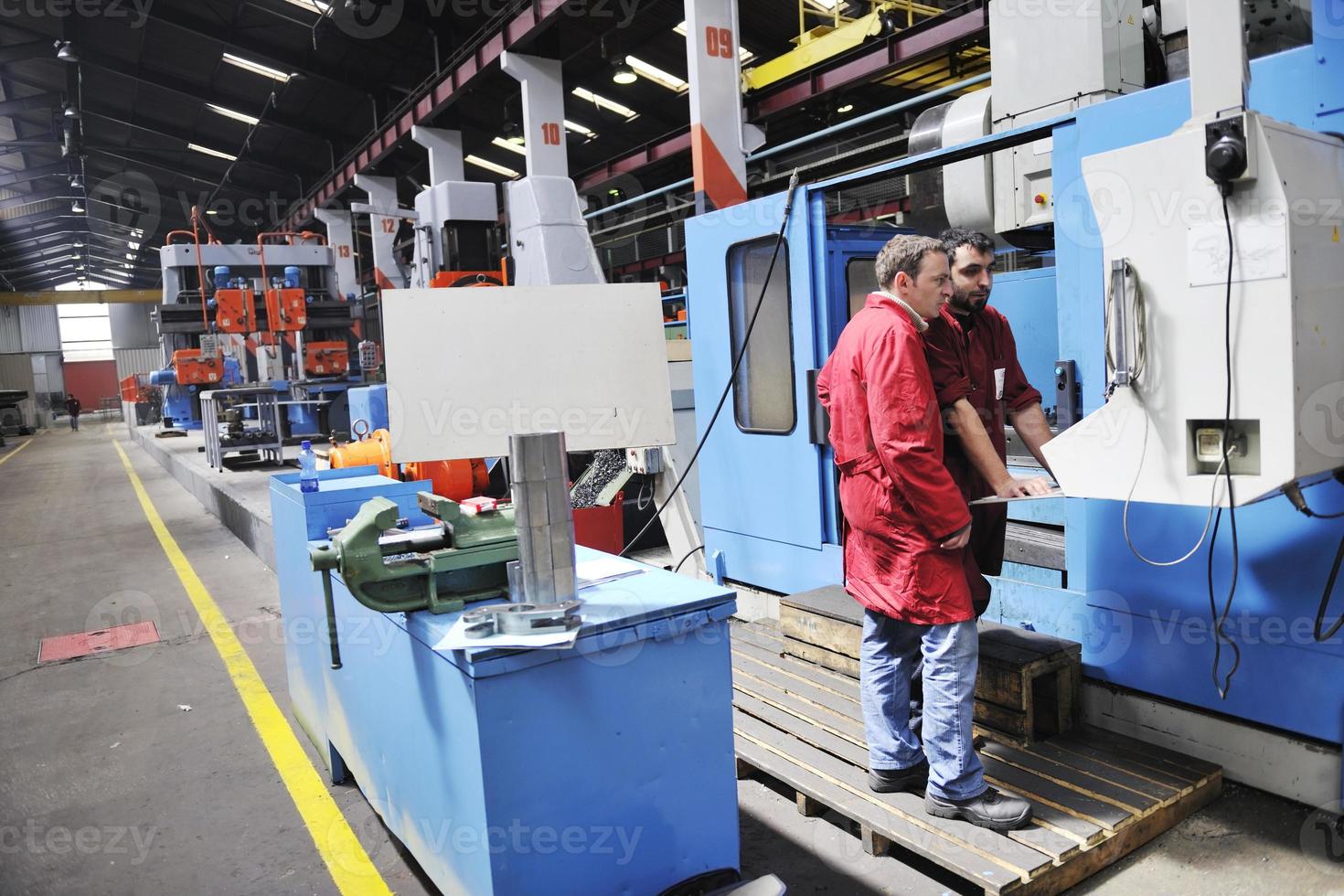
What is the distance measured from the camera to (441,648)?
170 centimetres

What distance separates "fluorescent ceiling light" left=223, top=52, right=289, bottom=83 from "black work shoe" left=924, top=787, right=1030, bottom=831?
14.2 m

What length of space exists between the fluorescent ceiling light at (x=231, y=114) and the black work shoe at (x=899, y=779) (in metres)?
17.2

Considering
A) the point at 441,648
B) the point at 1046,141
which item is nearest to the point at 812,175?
the point at 1046,141

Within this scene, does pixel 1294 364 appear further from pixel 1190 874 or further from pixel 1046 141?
pixel 1046 141

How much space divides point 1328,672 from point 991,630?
0.91 metres

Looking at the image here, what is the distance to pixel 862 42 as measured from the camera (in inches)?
349

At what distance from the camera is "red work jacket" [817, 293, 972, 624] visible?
217 centimetres

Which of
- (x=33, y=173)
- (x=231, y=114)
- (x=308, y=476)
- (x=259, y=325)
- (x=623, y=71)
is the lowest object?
(x=308, y=476)

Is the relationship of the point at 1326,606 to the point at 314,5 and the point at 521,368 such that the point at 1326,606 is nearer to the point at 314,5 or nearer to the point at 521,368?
the point at 521,368

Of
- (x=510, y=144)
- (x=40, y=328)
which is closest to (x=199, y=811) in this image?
(x=510, y=144)

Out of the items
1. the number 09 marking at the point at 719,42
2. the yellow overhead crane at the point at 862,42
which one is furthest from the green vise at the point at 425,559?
the yellow overhead crane at the point at 862,42

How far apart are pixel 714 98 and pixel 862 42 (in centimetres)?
412

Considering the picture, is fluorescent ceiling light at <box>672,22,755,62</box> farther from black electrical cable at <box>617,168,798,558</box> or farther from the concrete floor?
the concrete floor

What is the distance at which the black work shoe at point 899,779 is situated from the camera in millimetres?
2439
